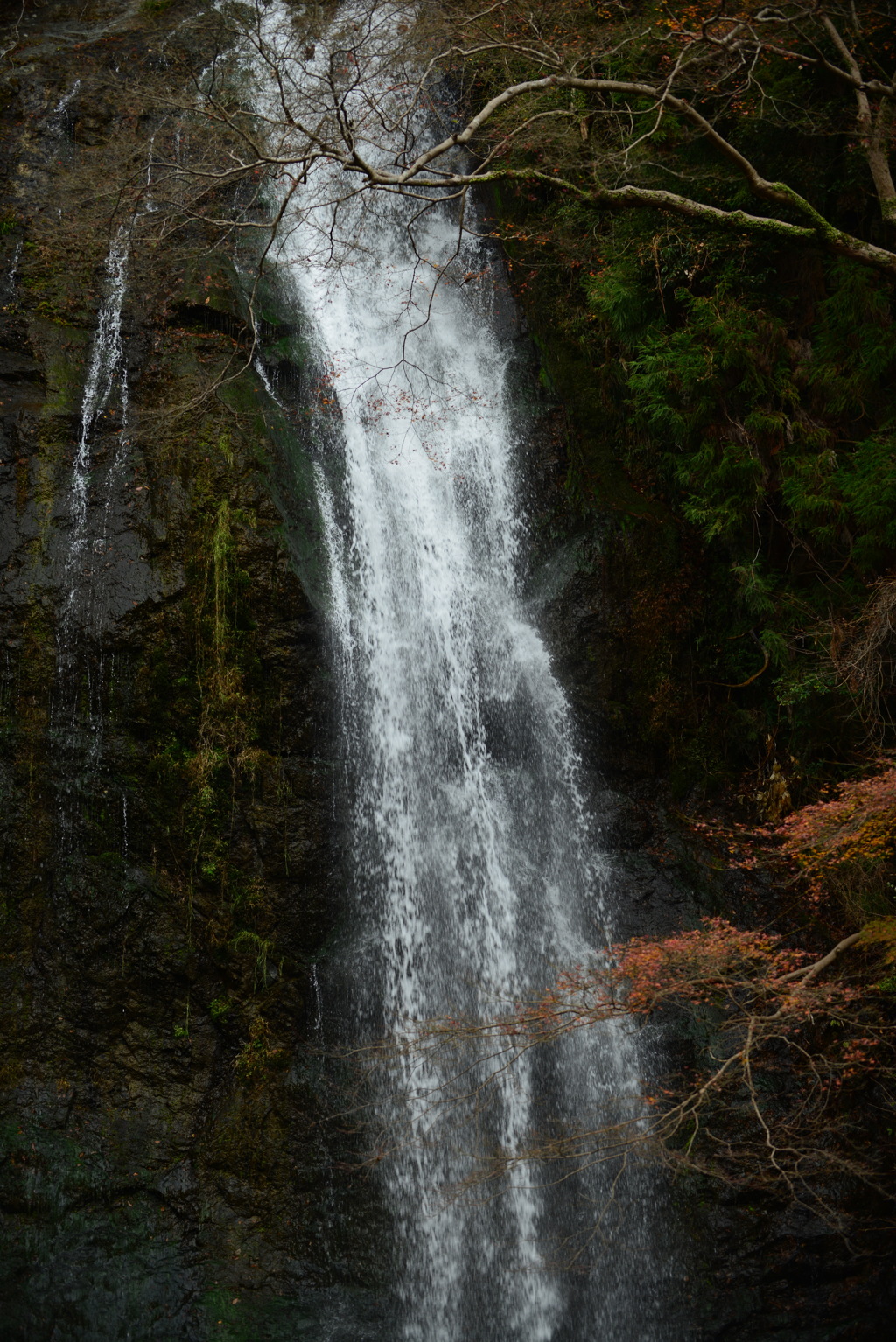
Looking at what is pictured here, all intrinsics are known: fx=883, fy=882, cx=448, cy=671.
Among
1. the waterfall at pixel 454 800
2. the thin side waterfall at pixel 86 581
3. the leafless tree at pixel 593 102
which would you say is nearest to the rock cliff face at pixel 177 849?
the thin side waterfall at pixel 86 581

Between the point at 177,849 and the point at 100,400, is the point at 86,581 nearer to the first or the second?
the point at 100,400

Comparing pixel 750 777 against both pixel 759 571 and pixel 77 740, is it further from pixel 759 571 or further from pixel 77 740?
pixel 77 740

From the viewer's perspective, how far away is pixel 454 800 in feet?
27.1

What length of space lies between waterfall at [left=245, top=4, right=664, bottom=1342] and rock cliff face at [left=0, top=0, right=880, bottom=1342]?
402 millimetres

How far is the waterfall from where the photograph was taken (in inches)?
275

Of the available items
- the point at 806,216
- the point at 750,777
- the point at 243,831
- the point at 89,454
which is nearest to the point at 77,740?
the point at 243,831

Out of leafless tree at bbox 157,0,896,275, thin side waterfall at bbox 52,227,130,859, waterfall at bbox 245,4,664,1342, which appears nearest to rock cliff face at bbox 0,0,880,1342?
thin side waterfall at bbox 52,227,130,859

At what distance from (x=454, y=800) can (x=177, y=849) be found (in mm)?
2499

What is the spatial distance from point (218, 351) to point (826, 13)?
241 inches

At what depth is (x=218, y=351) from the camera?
30.0 feet

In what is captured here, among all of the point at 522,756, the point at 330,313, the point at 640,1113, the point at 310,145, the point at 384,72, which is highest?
the point at 384,72

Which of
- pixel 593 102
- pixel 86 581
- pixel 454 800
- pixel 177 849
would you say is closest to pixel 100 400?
pixel 86 581

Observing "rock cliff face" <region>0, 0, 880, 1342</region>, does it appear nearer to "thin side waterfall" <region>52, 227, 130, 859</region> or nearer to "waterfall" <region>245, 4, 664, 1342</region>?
"thin side waterfall" <region>52, 227, 130, 859</region>

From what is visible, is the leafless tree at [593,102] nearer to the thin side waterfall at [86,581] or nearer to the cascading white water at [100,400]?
the cascading white water at [100,400]
